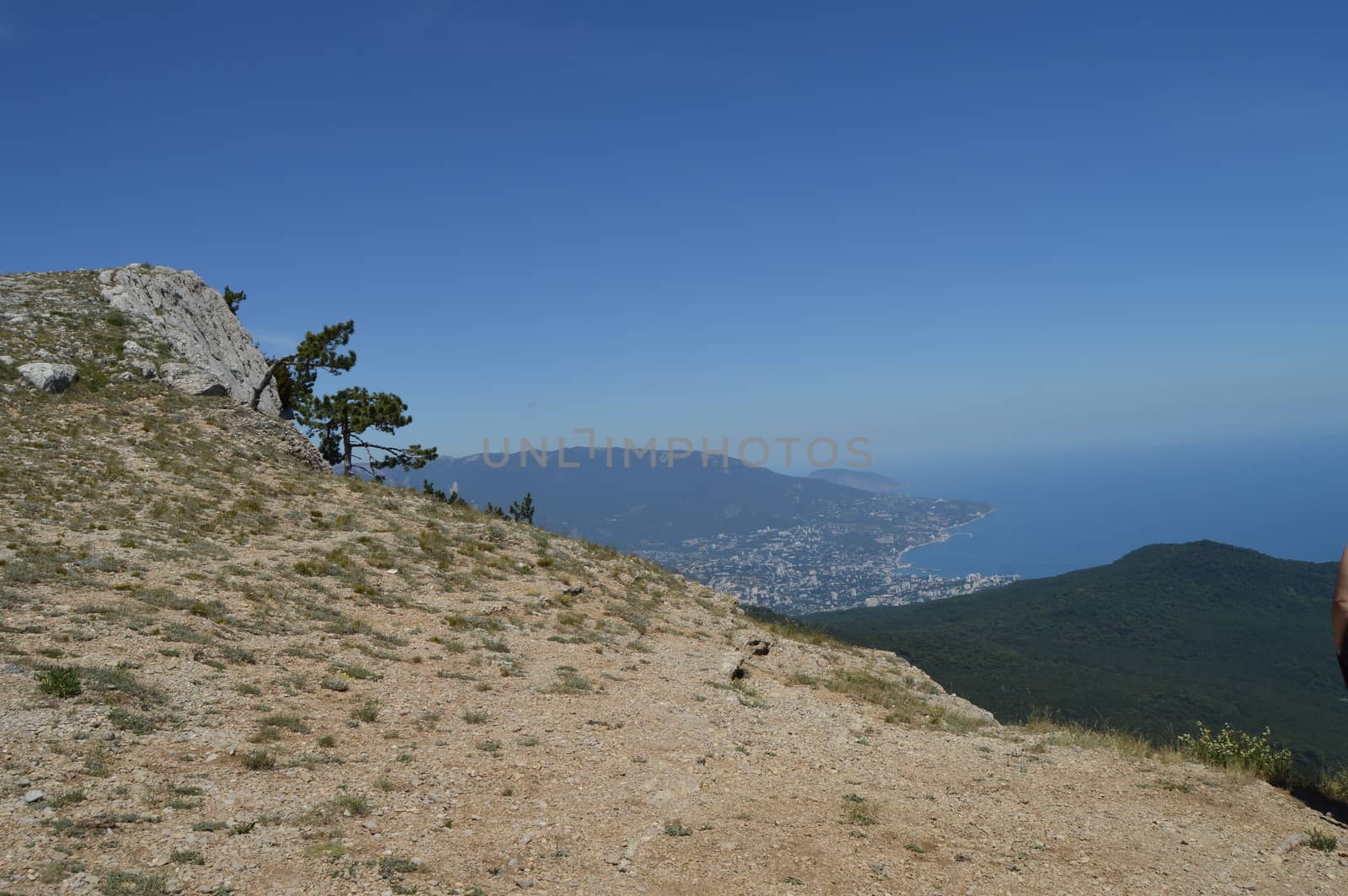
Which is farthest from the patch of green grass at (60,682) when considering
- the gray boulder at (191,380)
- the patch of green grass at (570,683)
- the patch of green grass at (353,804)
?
the gray boulder at (191,380)

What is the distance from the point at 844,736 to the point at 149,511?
18.0m

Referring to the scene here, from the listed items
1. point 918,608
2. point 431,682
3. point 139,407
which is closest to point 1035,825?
point 431,682

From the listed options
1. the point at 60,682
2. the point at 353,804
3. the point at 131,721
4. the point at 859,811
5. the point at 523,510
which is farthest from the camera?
the point at 523,510

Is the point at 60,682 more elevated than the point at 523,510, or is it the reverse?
the point at 60,682

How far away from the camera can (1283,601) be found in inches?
4377

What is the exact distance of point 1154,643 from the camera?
9769cm

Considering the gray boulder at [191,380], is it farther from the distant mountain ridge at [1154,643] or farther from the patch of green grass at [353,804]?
the distant mountain ridge at [1154,643]

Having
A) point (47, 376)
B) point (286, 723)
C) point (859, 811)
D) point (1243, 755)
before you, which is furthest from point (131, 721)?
point (47, 376)

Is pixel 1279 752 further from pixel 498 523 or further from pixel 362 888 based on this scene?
pixel 498 523

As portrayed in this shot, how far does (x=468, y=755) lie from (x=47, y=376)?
25.9 m

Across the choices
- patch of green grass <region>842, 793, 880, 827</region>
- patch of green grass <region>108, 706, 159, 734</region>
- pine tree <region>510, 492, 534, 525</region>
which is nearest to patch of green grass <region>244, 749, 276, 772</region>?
patch of green grass <region>108, 706, 159, 734</region>

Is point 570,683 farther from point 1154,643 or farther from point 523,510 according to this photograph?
point 1154,643

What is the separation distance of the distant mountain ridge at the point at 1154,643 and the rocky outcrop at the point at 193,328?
142 ft

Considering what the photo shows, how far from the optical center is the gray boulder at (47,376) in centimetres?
2411
